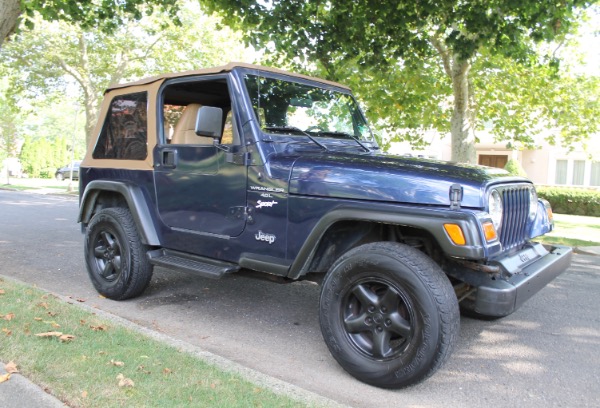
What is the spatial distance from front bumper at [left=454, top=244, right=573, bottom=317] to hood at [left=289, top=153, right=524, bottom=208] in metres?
0.50

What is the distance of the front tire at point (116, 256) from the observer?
482cm

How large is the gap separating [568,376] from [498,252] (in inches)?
47.0

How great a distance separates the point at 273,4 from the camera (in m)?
9.04

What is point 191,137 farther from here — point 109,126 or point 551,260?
point 551,260

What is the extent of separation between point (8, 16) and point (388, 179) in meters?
5.83

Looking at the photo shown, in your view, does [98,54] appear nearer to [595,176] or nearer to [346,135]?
[346,135]

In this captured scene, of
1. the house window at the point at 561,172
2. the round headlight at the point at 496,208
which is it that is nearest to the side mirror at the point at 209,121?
the round headlight at the point at 496,208

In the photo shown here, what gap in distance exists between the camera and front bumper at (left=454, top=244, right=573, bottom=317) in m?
3.06

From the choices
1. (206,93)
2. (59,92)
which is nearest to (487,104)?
(206,93)

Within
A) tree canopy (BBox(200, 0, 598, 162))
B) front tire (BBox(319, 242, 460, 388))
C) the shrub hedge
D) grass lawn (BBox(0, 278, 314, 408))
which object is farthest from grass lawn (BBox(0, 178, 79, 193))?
front tire (BBox(319, 242, 460, 388))

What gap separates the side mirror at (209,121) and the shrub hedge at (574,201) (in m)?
18.5

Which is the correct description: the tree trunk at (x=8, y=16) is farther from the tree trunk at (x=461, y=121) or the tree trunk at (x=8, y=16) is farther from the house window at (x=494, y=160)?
the house window at (x=494, y=160)

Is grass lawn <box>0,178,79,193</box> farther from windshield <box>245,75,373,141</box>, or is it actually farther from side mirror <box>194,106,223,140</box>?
side mirror <box>194,106,223,140</box>

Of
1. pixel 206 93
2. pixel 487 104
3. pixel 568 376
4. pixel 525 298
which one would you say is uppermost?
pixel 487 104
